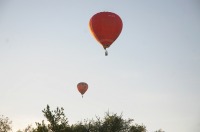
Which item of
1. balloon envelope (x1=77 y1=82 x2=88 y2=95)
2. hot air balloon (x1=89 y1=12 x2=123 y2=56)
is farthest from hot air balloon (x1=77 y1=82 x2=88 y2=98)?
hot air balloon (x1=89 y1=12 x2=123 y2=56)

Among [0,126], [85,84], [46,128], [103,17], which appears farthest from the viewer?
[0,126]

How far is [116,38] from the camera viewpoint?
85.6ft

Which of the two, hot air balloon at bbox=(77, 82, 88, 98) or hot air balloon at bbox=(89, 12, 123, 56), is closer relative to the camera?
hot air balloon at bbox=(89, 12, 123, 56)

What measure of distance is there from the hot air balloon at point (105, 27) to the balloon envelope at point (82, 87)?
1490cm

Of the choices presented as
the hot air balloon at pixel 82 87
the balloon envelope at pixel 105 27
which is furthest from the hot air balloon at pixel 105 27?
the hot air balloon at pixel 82 87

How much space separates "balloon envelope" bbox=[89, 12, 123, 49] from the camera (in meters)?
25.1

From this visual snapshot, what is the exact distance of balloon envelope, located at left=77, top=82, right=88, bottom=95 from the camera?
39.3m

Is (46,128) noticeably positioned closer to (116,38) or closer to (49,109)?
(49,109)

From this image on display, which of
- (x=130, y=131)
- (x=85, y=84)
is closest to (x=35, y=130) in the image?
(x=85, y=84)

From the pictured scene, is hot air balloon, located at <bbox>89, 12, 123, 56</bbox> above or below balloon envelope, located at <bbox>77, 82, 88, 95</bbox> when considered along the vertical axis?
above

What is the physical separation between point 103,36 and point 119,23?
80.0 inches

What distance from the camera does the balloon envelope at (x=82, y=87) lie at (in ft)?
129

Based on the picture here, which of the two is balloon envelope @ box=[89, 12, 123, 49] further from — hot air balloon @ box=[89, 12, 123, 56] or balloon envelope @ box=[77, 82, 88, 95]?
balloon envelope @ box=[77, 82, 88, 95]

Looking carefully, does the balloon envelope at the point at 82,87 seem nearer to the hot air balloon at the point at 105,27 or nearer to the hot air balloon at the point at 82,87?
the hot air balloon at the point at 82,87
